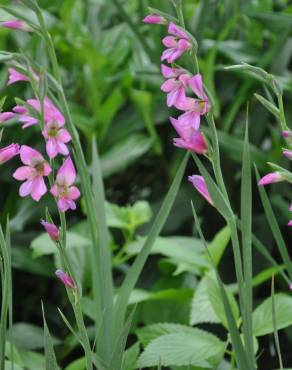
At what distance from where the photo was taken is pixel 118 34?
1882 millimetres

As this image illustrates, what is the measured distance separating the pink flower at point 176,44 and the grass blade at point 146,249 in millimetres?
119

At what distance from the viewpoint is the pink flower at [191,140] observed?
2.31ft

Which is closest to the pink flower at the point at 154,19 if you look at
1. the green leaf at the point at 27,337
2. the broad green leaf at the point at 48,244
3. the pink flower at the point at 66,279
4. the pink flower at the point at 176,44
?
the pink flower at the point at 176,44

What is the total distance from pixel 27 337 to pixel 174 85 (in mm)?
755

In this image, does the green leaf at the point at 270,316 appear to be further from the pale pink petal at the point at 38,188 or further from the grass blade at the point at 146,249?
the pale pink petal at the point at 38,188

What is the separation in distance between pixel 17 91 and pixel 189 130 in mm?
1035

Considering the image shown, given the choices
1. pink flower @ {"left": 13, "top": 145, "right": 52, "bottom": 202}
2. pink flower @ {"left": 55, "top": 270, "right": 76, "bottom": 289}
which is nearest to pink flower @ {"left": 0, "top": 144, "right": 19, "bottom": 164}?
pink flower @ {"left": 13, "top": 145, "right": 52, "bottom": 202}

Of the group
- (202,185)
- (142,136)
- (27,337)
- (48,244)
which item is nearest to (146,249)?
(202,185)

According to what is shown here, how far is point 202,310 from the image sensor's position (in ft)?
3.52

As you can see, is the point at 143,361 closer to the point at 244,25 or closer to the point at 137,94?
the point at 137,94

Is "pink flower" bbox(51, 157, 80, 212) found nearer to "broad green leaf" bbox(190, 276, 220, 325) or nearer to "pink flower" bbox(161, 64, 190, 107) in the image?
"pink flower" bbox(161, 64, 190, 107)

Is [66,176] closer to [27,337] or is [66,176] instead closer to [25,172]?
[25,172]

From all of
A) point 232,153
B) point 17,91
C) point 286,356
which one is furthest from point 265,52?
point 286,356

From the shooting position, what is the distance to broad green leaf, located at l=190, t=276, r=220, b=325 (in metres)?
1.05
